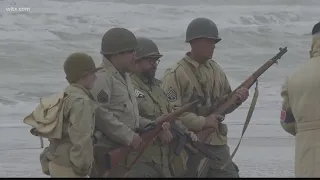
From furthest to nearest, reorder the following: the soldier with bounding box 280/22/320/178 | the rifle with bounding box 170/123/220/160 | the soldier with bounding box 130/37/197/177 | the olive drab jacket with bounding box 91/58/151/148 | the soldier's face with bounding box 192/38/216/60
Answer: the soldier's face with bounding box 192/38/216/60 < the rifle with bounding box 170/123/220/160 < the soldier with bounding box 130/37/197/177 < the olive drab jacket with bounding box 91/58/151/148 < the soldier with bounding box 280/22/320/178

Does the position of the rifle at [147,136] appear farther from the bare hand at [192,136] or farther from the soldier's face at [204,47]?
the soldier's face at [204,47]

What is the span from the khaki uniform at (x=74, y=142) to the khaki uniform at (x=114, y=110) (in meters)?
0.31

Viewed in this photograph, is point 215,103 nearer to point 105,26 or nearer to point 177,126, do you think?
point 177,126

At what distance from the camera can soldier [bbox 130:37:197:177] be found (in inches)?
264

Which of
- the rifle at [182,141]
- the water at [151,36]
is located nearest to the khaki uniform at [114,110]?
the rifle at [182,141]

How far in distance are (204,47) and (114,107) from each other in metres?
1.41

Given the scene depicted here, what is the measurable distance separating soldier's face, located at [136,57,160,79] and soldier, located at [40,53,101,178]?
1132 millimetres

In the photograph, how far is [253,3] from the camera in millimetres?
21594

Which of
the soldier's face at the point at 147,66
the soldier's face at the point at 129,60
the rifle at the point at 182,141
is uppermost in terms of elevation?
the soldier's face at the point at 129,60

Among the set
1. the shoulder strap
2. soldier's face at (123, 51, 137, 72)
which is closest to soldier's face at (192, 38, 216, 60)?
the shoulder strap

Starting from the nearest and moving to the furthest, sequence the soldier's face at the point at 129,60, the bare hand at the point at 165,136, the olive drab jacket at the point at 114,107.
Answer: the olive drab jacket at the point at 114,107, the soldier's face at the point at 129,60, the bare hand at the point at 165,136

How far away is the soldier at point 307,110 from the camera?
546cm

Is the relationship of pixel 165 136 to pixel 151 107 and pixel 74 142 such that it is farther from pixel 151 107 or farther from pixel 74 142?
pixel 74 142

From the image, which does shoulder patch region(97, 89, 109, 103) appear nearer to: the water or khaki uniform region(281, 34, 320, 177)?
khaki uniform region(281, 34, 320, 177)
